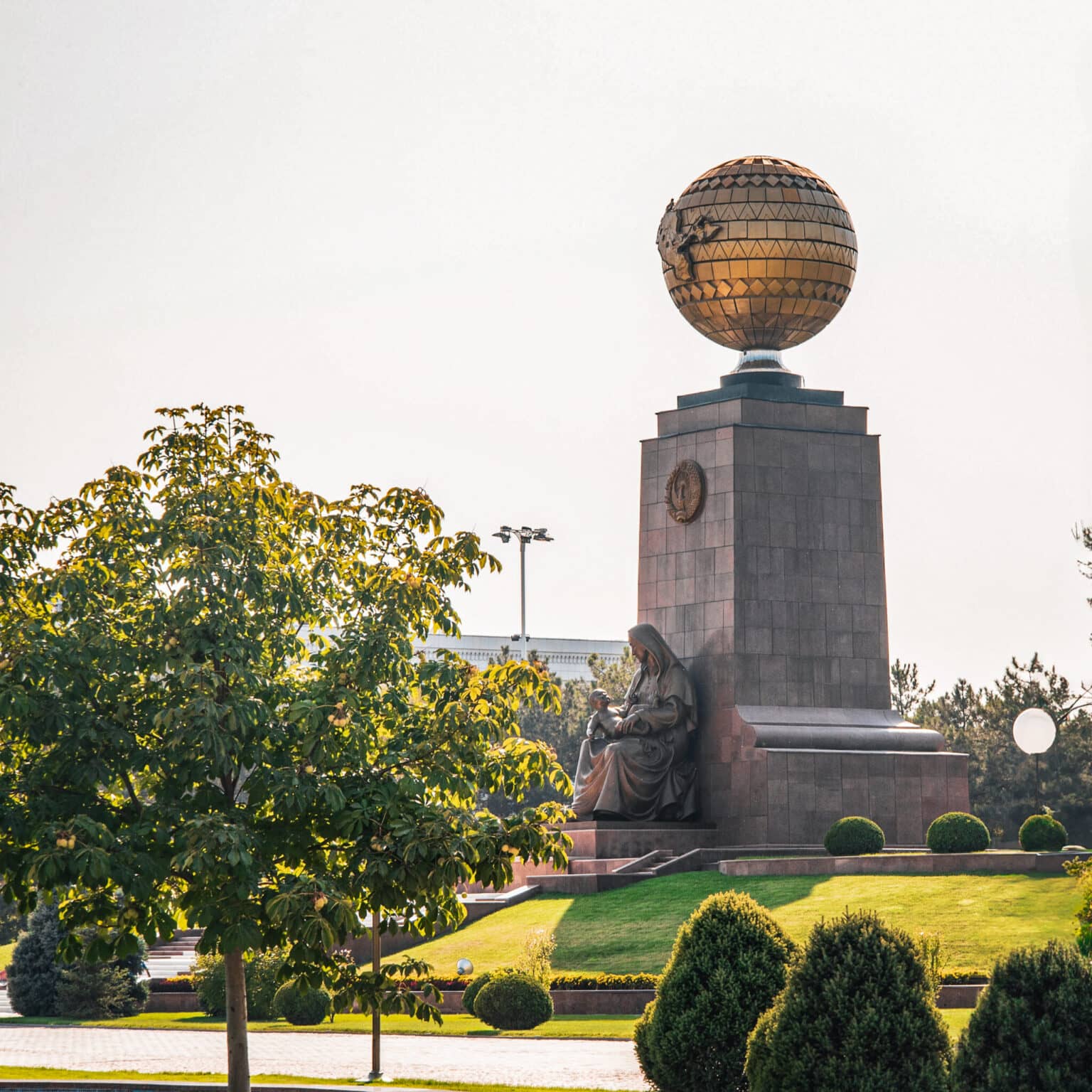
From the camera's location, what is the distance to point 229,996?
1502 cm

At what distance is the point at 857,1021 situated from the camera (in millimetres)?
12031

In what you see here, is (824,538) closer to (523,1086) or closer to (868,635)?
(868,635)

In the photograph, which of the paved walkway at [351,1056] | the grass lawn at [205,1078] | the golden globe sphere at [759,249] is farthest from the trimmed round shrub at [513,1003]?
the golden globe sphere at [759,249]

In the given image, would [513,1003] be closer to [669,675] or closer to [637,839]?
[637,839]

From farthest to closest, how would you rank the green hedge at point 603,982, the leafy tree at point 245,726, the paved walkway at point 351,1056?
the green hedge at point 603,982 < the paved walkway at point 351,1056 < the leafy tree at point 245,726

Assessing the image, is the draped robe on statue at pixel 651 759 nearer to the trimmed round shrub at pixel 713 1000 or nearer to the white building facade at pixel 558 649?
the trimmed round shrub at pixel 713 1000

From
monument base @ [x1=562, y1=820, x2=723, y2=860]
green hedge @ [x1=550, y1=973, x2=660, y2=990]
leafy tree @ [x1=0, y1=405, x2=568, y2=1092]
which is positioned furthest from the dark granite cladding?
leafy tree @ [x1=0, y1=405, x2=568, y2=1092]

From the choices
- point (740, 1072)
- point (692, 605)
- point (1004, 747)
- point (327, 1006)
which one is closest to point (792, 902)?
point (327, 1006)

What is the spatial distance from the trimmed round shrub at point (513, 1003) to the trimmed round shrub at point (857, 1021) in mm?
10689

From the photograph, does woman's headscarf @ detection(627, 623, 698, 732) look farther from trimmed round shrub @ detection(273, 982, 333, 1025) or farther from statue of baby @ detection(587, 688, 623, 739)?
trimmed round shrub @ detection(273, 982, 333, 1025)

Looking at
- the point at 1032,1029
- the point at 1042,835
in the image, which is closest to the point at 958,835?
the point at 1042,835

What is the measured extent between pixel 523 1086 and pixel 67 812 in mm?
5398

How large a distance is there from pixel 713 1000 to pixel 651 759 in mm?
19932

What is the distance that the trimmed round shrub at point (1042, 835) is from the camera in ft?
95.6
